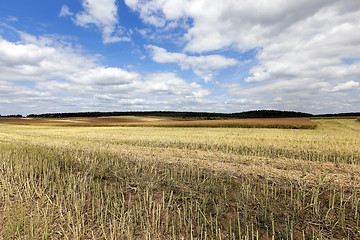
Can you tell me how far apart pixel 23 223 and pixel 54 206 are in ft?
2.45

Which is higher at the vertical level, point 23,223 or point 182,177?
point 182,177

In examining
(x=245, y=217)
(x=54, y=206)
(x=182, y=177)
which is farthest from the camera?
(x=182, y=177)

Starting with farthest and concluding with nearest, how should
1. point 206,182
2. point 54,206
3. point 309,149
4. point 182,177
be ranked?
1. point 309,149
2. point 182,177
3. point 206,182
4. point 54,206

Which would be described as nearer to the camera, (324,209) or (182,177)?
(324,209)

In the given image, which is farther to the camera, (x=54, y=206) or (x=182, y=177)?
(x=182, y=177)

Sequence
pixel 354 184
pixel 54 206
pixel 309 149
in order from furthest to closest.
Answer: pixel 309 149, pixel 354 184, pixel 54 206

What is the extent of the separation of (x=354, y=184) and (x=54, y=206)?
30.5 ft

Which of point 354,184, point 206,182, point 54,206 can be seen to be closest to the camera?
point 54,206

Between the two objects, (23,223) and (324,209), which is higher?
(324,209)

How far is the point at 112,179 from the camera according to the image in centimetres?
707

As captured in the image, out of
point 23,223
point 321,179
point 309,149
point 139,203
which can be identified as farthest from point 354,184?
point 23,223

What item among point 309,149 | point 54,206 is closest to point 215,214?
point 54,206

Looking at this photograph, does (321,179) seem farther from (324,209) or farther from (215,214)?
(215,214)

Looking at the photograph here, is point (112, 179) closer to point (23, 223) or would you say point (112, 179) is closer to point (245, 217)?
point (23, 223)
